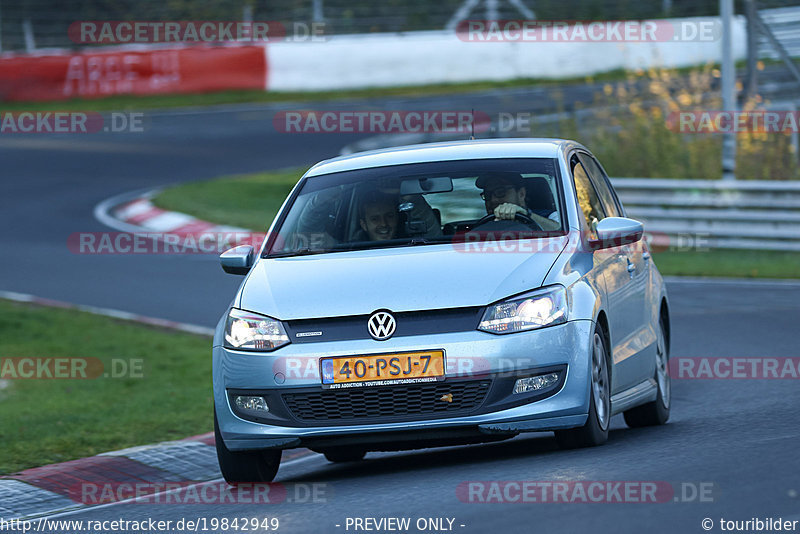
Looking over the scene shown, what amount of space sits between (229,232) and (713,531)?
1563 cm

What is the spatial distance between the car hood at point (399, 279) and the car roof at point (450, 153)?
81cm

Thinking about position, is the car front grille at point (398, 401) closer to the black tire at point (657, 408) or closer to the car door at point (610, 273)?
→ the car door at point (610, 273)

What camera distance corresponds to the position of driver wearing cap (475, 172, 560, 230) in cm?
792

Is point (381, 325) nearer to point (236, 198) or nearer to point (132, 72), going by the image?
point (236, 198)

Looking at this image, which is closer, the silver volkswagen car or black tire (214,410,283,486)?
the silver volkswagen car

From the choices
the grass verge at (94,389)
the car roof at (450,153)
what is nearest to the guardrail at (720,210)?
the grass verge at (94,389)

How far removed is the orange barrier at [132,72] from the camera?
35469mm

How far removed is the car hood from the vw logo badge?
4 cm

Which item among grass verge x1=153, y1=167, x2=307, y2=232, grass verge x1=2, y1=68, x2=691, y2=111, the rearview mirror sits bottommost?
grass verge x1=2, y1=68, x2=691, y2=111

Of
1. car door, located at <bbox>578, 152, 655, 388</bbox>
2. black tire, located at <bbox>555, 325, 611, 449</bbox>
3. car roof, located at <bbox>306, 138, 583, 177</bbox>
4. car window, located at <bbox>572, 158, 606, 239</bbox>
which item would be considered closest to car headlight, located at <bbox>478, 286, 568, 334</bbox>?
black tire, located at <bbox>555, 325, 611, 449</bbox>

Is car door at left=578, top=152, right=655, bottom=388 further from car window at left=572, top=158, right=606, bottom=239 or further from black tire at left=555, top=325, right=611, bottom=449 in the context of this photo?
black tire at left=555, top=325, right=611, bottom=449

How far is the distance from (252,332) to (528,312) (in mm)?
1315

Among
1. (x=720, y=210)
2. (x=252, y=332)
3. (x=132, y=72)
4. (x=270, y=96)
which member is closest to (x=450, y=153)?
(x=252, y=332)

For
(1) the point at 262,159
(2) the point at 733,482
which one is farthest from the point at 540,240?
(1) the point at 262,159
